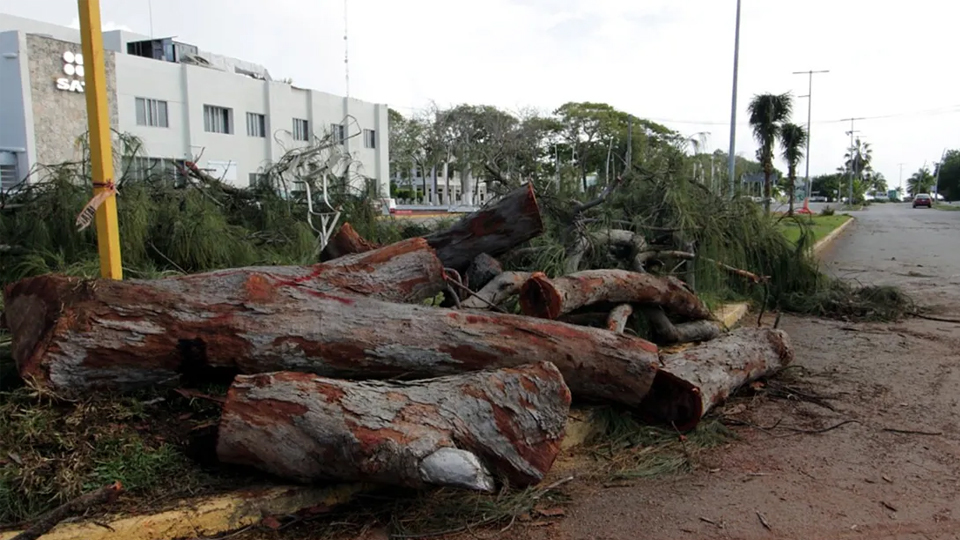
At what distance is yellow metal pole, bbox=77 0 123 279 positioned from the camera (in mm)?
4254

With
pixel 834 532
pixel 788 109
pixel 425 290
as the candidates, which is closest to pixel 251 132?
pixel 788 109

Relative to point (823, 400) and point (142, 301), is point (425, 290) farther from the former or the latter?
point (823, 400)

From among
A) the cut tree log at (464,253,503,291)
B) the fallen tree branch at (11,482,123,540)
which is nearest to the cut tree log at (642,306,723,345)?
the cut tree log at (464,253,503,291)

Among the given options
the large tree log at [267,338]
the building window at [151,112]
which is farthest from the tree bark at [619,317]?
the building window at [151,112]

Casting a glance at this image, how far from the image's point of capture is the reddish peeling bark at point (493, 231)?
5.87 meters

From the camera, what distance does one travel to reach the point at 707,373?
4793 millimetres

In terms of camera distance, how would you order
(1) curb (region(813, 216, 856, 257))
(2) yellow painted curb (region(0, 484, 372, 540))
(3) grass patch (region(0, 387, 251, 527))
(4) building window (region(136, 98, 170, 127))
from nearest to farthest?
(2) yellow painted curb (region(0, 484, 372, 540))
(3) grass patch (region(0, 387, 251, 527))
(1) curb (region(813, 216, 856, 257))
(4) building window (region(136, 98, 170, 127))

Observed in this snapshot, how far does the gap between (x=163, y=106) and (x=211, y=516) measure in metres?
31.5

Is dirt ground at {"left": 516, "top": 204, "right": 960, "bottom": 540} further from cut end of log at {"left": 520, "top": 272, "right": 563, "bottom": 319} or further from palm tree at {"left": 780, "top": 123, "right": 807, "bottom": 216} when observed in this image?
palm tree at {"left": 780, "top": 123, "right": 807, "bottom": 216}

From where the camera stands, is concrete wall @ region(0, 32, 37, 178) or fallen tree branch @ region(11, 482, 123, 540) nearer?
fallen tree branch @ region(11, 482, 123, 540)

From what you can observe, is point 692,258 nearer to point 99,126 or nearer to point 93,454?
point 99,126

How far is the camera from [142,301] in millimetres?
3807

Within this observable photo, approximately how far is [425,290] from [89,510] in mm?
2431

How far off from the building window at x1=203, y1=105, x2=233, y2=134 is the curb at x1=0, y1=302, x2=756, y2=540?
32646mm
